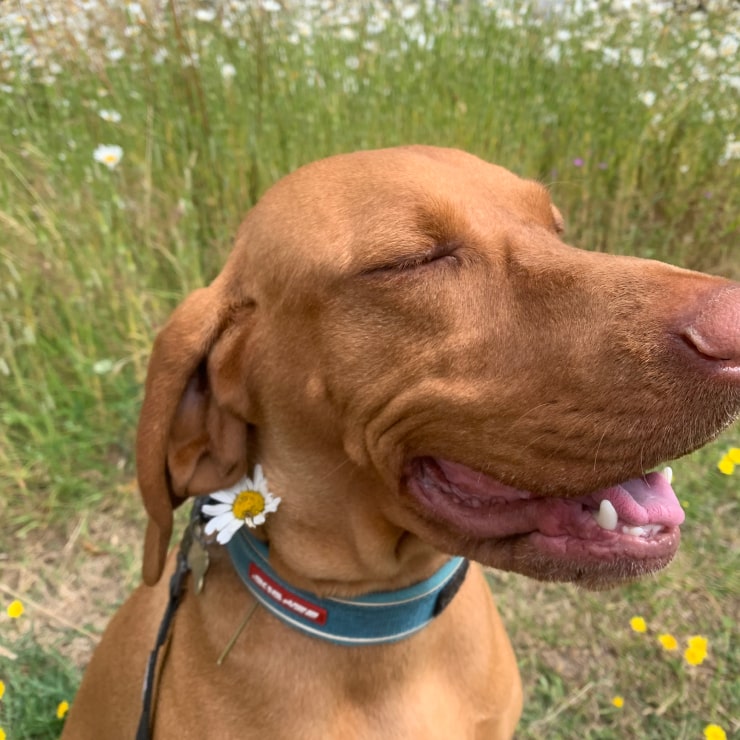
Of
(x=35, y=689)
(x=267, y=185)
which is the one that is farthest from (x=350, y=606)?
(x=267, y=185)

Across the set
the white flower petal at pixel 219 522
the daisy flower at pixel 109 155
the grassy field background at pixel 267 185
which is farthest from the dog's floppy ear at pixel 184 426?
the daisy flower at pixel 109 155

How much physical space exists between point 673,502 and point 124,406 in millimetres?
3063

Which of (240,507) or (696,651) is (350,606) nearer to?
(240,507)

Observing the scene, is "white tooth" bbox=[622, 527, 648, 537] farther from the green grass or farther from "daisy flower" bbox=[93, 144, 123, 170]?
"daisy flower" bbox=[93, 144, 123, 170]

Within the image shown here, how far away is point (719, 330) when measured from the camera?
4.29 ft

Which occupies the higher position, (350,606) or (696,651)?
(350,606)

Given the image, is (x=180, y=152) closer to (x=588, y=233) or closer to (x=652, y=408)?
(x=588, y=233)

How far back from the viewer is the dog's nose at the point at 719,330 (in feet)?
4.28

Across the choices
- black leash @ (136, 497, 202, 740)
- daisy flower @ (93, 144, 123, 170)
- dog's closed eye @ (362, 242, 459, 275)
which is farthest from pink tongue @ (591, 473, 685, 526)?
daisy flower @ (93, 144, 123, 170)

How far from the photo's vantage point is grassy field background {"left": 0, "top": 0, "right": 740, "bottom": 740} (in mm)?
3205

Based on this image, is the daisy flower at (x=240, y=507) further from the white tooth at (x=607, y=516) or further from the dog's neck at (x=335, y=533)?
the white tooth at (x=607, y=516)

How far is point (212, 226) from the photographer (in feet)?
14.5

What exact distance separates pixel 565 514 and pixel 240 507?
85cm

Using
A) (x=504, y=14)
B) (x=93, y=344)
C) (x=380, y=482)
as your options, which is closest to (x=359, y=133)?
(x=504, y=14)
